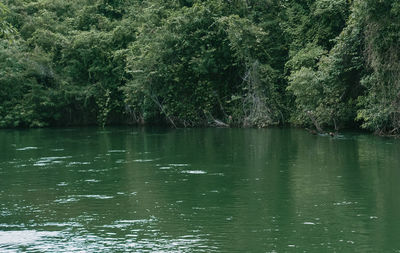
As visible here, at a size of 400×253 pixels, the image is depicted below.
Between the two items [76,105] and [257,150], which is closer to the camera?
[257,150]

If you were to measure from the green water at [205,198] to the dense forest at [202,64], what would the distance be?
5.14 metres

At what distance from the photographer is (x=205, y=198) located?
14898 mm

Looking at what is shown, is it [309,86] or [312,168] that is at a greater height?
[309,86]

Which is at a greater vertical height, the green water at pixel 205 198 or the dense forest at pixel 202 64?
the dense forest at pixel 202 64

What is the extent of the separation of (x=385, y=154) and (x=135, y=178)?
8.92 metres

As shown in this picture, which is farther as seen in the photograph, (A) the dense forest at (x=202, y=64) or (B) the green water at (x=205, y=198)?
(A) the dense forest at (x=202, y=64)

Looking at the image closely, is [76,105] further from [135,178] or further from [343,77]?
[135,178]

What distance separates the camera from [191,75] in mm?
40281

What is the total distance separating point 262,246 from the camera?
1070cm

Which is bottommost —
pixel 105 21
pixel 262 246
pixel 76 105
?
pixel 262 246

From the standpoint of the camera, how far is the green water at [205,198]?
11.1 meters

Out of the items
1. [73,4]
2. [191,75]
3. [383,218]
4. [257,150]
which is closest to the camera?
[383,218]

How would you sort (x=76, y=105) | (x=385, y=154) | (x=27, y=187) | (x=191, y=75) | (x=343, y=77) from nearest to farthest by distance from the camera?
(x=27, y=187)
(x=385, y=154)
(x=343, y=77)
(x=191, y=75)
(x=76, y=105)

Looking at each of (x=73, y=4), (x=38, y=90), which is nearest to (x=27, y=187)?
(x=38, y=90)
